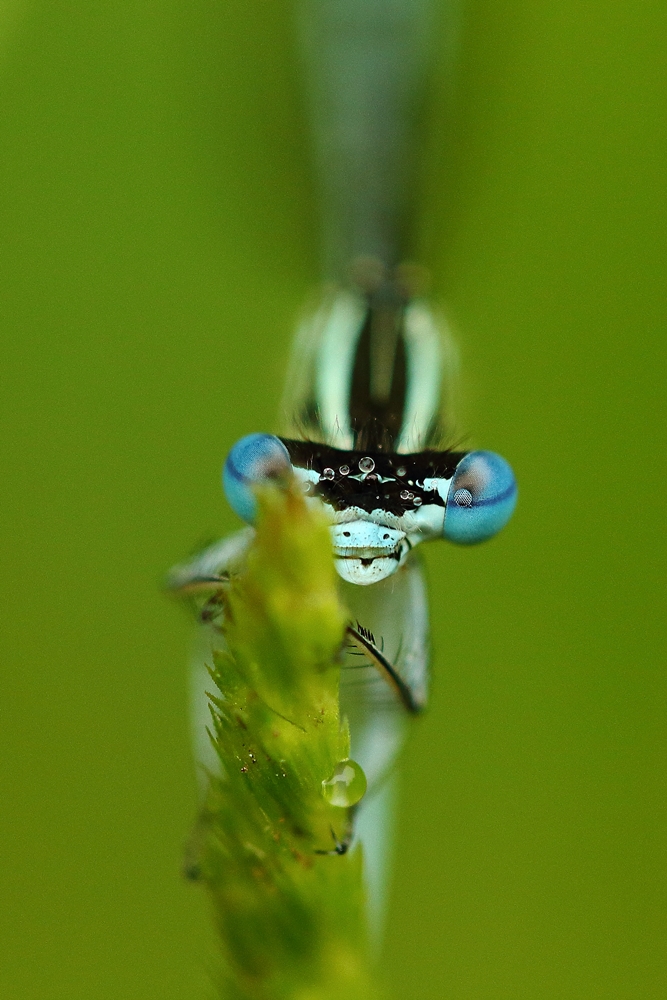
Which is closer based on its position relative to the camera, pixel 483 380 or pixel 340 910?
pixel 340 910

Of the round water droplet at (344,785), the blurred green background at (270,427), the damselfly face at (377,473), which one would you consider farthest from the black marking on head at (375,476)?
the blurred green background at (270,427)

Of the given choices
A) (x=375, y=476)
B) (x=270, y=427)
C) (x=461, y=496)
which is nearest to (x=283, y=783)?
(x=375, y=476)

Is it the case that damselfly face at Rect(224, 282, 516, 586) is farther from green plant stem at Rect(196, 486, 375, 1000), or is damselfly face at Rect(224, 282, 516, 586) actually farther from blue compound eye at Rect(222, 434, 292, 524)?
green plant stem at Rect(196, 486, 375, 1000)

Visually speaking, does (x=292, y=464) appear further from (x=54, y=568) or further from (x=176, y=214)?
(x=176, y=214)

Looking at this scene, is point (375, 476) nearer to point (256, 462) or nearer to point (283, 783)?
point (256, 462)

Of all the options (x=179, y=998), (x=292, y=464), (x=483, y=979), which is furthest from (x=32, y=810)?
(x=292, y=464)

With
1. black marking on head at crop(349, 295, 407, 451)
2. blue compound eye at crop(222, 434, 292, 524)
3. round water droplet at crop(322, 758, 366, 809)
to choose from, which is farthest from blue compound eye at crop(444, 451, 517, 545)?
round water droplet at crop(322, 758, 366, 809)
